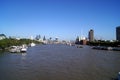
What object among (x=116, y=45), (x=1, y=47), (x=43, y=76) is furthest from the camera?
(x=116, y=45)

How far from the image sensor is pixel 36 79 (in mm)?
17297

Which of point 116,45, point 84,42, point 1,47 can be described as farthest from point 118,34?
point 1,47

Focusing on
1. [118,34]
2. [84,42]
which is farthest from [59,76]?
[84,42]

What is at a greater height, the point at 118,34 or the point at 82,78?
the point at 118,34

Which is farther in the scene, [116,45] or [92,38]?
[92,38]

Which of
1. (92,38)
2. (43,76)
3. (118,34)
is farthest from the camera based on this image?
(92,38)

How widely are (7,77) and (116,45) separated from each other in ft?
273

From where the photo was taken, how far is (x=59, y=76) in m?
18.7

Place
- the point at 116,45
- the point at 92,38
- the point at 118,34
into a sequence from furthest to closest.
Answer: the point at 92,38
the point at 118,34
the point at 116,45

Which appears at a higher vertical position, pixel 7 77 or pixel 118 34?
pixel 118 34

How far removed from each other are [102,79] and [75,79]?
2547mm

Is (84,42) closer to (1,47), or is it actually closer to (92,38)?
(92,38)

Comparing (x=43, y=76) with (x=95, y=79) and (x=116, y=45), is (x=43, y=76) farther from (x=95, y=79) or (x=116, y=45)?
(x=116, y=45)

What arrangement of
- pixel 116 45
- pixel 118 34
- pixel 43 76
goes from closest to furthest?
pixel 43 76 < pixel 116 45 < pixel 118 34
